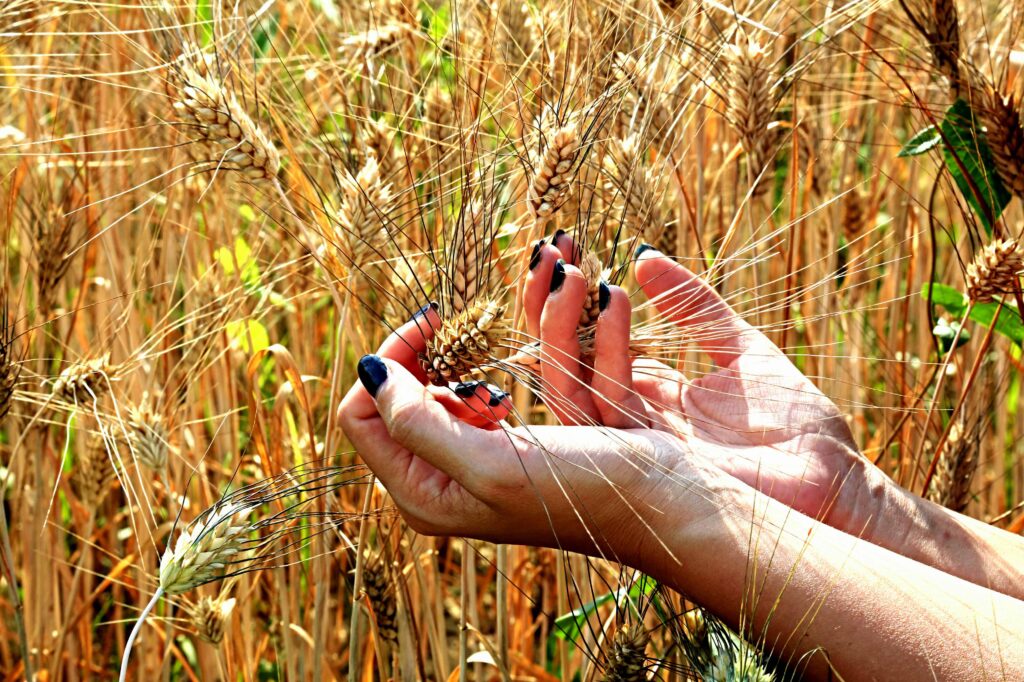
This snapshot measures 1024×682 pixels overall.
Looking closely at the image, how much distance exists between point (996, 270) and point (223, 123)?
0.89 metres

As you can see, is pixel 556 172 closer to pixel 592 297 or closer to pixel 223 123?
pixel 592 297

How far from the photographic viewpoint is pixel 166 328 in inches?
54.5

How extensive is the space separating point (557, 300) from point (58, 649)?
0.89 m

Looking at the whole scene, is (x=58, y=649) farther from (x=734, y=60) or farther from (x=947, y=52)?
(x=947, y=52)

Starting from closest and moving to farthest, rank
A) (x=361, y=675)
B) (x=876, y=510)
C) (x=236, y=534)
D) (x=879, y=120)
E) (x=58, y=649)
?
(x=236, y=534) → (x=876, y=510) → (x=58, y=649) → (x=361, y=675) → (x=879, y=120)

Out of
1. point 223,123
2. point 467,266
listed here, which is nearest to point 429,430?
point 467,266

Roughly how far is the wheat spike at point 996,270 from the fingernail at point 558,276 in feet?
1.74

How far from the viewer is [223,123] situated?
39.2 inches

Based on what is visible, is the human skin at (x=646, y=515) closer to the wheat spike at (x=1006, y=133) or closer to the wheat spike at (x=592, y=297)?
the wheat spike at (x=592, y=297)

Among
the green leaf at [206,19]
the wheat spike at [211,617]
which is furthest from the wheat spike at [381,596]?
the green leaf at [206,19]

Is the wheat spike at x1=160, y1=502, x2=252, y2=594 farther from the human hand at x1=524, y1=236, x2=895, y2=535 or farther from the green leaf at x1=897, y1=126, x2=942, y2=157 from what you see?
the green leaf at x1=897, y1=126, x2=942, y2=157

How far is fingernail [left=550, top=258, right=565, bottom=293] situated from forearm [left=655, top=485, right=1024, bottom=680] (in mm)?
279

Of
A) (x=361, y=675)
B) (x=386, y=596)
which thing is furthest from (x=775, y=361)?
(x=361, y=675)

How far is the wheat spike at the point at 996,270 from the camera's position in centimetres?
114
